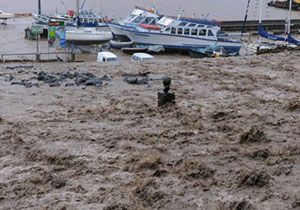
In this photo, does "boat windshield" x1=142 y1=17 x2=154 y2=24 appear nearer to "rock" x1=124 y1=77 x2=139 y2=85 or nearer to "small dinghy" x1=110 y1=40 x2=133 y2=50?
"small dinghy" x1=110 y1=40 x2=133 y2=50

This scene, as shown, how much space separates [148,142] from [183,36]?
25.2 m

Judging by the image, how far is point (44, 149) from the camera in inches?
263

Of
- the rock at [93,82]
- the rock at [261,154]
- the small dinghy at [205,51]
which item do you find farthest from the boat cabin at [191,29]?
the rock at [261,154]

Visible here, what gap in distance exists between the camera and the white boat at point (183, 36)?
3158 centimetres

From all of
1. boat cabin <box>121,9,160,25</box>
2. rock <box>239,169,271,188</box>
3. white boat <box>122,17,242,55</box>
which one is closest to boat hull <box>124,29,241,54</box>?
white boat <box>122,17,242,55</box>

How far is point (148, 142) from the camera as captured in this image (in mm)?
6965

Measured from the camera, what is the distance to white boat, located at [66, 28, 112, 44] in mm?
32250

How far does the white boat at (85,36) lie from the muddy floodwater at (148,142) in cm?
2098

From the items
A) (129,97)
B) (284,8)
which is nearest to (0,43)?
(129,97)

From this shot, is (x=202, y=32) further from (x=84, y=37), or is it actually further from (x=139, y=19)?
(x=84, y=37)

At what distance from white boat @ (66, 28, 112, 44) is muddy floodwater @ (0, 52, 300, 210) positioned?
2098 cm

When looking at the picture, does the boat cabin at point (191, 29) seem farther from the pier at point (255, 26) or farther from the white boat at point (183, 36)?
the pier at point (255, 26)

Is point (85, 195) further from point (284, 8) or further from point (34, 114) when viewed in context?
point (284, 8)

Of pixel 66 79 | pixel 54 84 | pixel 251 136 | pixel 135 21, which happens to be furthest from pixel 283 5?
pixel 251 136
